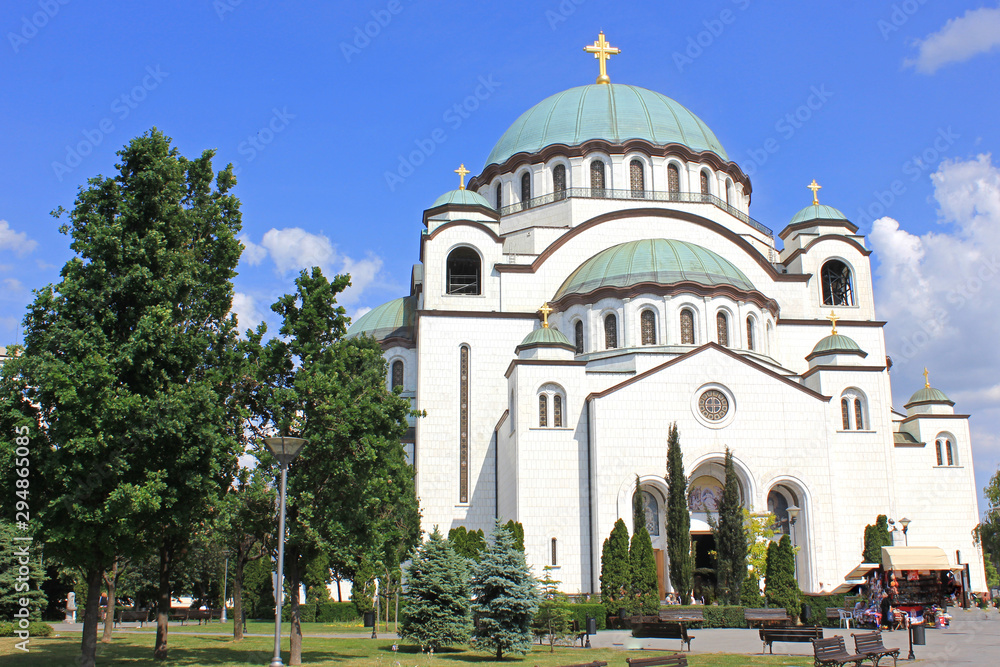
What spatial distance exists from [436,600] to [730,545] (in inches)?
432

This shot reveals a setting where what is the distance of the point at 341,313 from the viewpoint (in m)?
16.9

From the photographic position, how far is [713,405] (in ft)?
95.6

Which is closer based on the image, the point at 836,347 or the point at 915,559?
the point at 915,559

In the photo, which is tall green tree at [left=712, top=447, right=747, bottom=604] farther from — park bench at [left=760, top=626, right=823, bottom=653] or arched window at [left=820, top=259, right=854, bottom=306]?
arched window at [left=820, top=259, right=854, bottom=306]

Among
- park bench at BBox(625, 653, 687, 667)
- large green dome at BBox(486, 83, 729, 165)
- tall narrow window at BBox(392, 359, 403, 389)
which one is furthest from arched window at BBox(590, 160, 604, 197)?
park bench at BBox(625, 653, 687, 667)

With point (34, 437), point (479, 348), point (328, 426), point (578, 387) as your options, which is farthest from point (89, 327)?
point (479, 348)

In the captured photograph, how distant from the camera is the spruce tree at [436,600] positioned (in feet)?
60.8

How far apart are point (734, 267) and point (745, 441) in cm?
791

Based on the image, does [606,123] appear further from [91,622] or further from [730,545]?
[91,622]

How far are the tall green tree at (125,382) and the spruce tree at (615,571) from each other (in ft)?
44.0

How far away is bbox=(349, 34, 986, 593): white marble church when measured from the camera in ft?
93.9

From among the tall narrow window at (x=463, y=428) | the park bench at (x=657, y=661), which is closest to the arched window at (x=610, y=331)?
the tall narrow window at (x=463, y=428)

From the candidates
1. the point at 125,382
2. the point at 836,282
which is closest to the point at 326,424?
the point at 125,382

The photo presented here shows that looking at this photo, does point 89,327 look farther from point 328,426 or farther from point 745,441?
point 745,441
